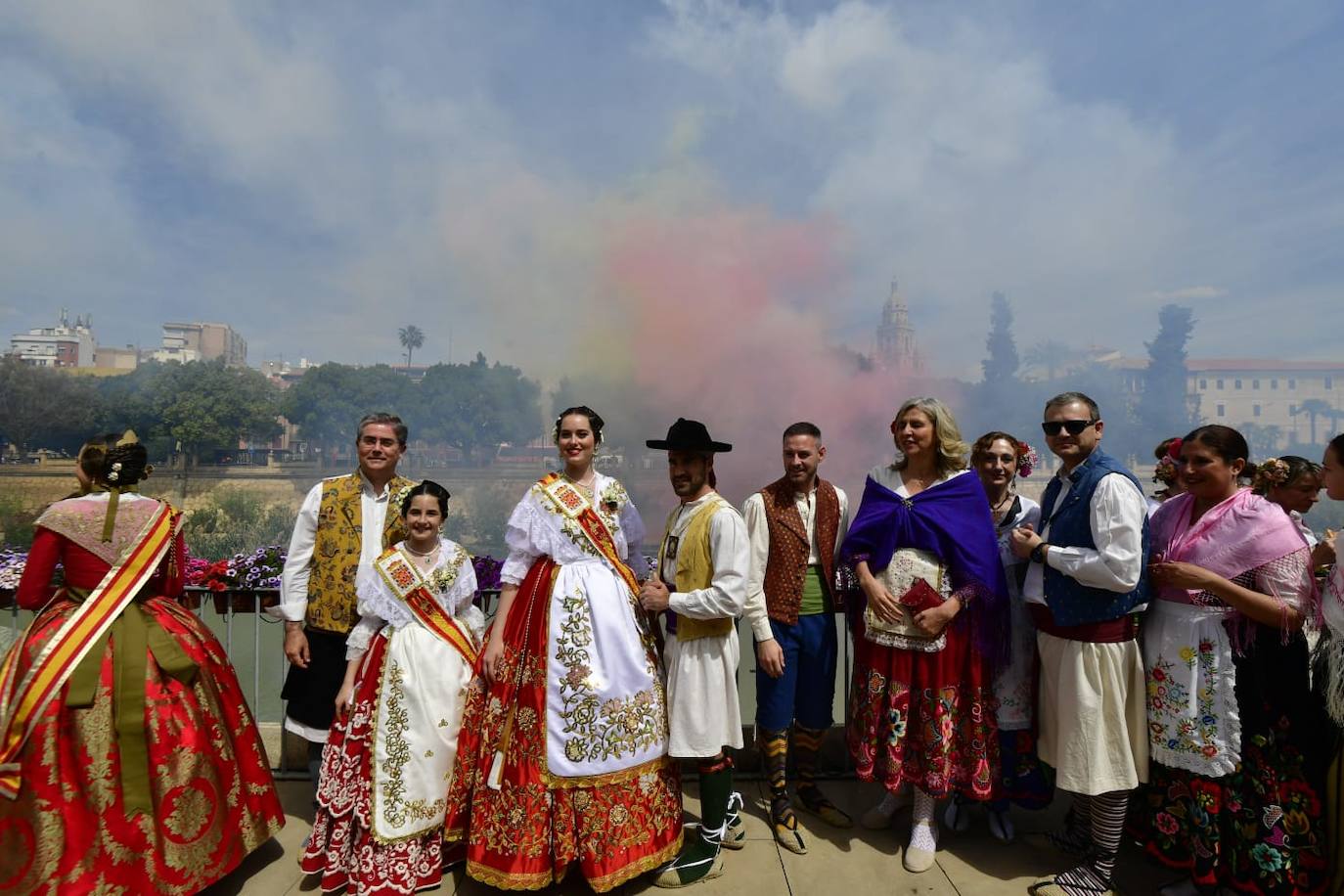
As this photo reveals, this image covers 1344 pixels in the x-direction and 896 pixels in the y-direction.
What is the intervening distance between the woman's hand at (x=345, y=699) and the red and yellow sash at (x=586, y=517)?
3.92 feet

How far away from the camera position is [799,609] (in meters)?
3.50

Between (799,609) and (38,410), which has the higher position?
(38,410)

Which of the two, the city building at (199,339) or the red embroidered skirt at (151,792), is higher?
the city building at (199,339)

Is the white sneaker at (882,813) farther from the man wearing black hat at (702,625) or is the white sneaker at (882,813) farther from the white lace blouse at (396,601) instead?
the white lace blouse at (396,601)

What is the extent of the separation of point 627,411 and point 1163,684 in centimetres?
3155

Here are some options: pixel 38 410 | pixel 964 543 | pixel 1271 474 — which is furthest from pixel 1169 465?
pixel 38 410

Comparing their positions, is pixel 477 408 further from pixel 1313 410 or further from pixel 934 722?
pixel 1313 410

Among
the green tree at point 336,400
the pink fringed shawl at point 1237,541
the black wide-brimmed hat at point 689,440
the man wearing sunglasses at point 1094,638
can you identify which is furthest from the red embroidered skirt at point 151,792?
the green tree at point 336,400

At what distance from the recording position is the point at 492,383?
157 ft

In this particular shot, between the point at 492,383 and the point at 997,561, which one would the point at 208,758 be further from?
the point at 492,383

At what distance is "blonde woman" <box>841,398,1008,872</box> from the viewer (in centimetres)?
309

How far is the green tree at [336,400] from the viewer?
5100 cm

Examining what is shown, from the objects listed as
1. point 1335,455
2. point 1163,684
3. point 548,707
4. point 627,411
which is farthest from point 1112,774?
point 627,411

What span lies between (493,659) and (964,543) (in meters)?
2.13
